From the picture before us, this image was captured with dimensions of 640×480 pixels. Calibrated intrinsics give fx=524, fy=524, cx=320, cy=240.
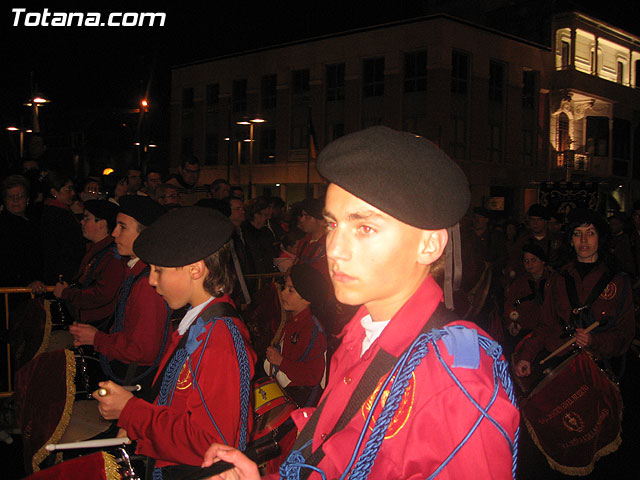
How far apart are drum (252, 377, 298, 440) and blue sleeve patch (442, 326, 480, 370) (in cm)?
149

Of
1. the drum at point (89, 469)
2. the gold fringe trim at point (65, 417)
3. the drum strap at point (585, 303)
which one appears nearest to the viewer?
the drum at point (89, 469)

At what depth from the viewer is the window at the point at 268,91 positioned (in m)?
32.9

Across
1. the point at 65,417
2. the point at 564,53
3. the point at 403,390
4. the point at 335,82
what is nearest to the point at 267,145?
the point at 335,82

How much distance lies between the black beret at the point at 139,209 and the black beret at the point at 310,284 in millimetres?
1389

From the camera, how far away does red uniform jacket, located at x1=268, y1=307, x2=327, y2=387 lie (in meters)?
4.32

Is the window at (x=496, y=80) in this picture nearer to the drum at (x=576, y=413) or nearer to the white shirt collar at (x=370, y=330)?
the drum at (x=576, y=413)

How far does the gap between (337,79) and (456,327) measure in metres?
30.7

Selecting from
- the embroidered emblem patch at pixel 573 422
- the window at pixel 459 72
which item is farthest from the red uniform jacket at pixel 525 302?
the window at pixel 459 72

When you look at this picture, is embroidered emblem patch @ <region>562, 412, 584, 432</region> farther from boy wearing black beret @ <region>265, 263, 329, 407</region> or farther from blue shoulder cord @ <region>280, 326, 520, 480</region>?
blue shoulder cord @ <region>280, 326, 520, 480</region>

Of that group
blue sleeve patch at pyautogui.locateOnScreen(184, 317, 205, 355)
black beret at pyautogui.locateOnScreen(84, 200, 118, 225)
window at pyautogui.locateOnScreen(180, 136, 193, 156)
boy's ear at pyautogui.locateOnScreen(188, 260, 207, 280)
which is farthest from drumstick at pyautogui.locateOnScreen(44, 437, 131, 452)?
window at pyautogui.locateOnScreen(180, 136, 193, 156)

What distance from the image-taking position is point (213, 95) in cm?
3569

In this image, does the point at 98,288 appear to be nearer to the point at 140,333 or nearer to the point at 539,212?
the point at 140,333

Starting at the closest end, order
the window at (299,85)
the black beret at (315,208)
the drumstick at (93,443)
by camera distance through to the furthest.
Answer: the drumstick at (93,443)
the black beret at (315,208)
the window at (299,85)

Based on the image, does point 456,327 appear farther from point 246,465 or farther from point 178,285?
point 178,285
